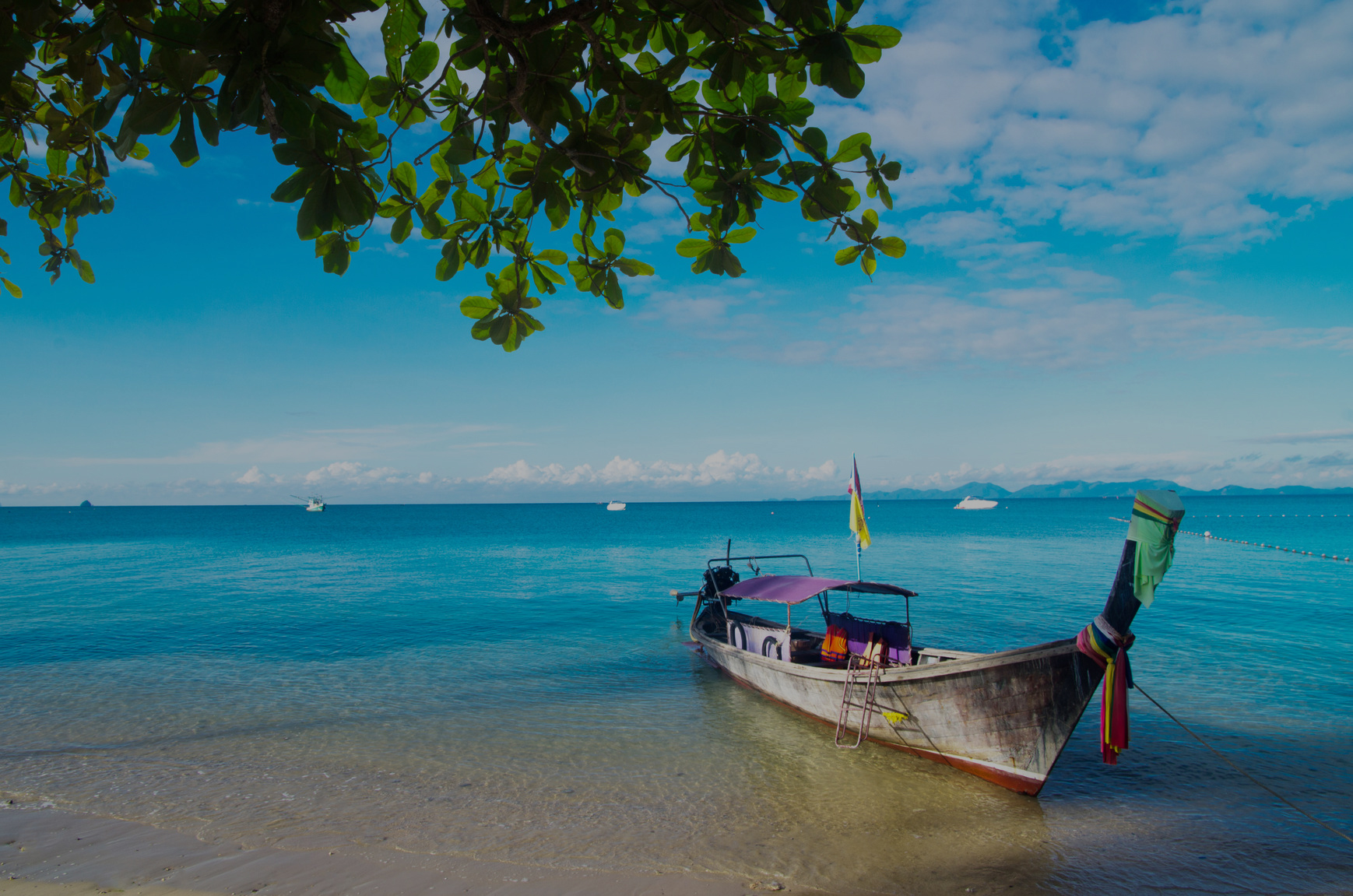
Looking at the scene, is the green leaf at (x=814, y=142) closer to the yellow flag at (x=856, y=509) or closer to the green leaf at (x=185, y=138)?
the green leaf at (x=185, y=138)

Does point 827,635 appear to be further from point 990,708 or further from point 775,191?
point 775,191

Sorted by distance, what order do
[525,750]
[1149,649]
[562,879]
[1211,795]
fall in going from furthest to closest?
[1149,649]
[525,750]
[1211,795]
[562,879]

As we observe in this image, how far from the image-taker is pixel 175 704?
12.1 m

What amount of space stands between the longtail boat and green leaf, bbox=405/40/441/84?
6.40m

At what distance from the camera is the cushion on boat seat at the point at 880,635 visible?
1089 cm

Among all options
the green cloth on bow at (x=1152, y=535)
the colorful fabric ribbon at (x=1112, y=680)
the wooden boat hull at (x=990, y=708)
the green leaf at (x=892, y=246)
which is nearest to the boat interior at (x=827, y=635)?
the wooden boat hull at (x=990, y=708)

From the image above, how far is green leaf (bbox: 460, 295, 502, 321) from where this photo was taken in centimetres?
263

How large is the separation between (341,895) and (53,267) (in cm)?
582

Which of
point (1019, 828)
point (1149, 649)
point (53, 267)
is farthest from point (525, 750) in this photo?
point (1149, 649)

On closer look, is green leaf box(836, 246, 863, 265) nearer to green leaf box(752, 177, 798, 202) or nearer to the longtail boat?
green leaf box(752, 177, 798, 202)

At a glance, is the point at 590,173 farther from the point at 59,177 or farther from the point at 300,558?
the point at 300,558

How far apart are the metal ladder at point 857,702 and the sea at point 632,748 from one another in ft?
0.90

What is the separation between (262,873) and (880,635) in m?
9.23

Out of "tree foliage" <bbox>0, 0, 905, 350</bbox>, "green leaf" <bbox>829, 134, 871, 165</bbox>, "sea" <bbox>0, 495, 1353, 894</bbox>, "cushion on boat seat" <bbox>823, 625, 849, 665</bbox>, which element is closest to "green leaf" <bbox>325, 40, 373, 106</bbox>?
"tree foliage" <bbox>0, 0, 905, 350</bbox>
